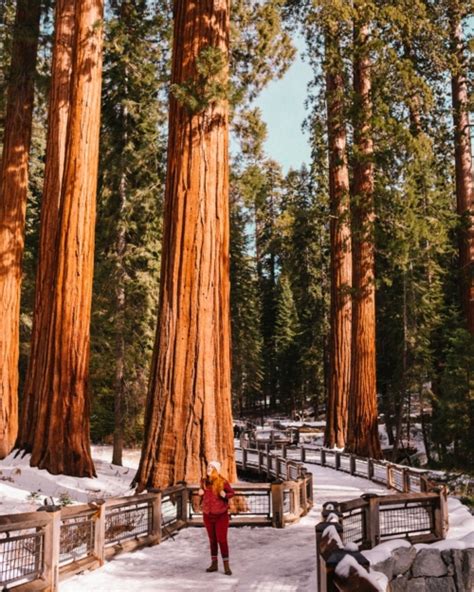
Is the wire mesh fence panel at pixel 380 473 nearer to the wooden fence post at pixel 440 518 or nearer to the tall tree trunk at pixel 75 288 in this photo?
the wooden fence post at pixel 440 518

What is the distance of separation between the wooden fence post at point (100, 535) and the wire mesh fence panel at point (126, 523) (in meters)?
0.24

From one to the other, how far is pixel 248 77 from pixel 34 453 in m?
9.99

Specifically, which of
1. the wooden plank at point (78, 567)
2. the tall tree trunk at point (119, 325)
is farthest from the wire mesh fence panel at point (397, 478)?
the wooden plank at point (78, 567)

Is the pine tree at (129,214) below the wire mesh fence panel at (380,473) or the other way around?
the other way around

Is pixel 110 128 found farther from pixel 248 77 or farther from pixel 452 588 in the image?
pixel 452 588

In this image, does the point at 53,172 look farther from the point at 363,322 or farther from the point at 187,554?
the point at 363,322

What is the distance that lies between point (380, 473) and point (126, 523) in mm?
11484

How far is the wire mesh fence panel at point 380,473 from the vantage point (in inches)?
699

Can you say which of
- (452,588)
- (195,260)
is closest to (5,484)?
(195,260)

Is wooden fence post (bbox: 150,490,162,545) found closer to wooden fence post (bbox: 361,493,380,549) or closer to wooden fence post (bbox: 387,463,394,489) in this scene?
wooden fence post (bbox: 361,493,380,549)

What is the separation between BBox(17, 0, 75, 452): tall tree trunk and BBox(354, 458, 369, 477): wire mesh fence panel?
10.2 metres

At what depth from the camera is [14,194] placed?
17.9 m

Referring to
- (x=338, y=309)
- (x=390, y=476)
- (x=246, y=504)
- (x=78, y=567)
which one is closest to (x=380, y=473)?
(x=390, y=476)

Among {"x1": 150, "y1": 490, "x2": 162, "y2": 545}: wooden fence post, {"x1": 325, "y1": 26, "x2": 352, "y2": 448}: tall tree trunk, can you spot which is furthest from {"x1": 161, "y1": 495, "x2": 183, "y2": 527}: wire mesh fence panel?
{"x1": 325, "y1": 26, "x2": 352, "y2": 448}: tall tree trunk
